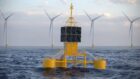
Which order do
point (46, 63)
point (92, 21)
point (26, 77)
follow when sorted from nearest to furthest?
1. point (26, 77)
2. point (46, 63)
3. point (92, 21)

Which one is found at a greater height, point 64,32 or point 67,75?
point 64,32

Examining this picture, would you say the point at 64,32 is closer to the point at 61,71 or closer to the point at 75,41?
the point at 75,41

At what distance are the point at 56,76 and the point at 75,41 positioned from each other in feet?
17.4

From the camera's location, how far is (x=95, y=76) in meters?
33.7

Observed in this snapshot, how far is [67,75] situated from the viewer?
3356 cm

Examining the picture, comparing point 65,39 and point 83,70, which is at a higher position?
point 65,39

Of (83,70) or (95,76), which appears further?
(83,70)

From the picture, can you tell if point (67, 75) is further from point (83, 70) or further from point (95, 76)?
point (83, 70)

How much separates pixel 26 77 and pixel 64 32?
733 centimetres

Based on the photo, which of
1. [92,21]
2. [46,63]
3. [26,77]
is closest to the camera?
[26,77]

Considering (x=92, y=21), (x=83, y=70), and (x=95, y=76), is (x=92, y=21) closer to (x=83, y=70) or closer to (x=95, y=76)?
(x=83, y=70)

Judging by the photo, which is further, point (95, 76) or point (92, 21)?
point (92, 21)

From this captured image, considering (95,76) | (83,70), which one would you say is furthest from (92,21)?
(95,76)

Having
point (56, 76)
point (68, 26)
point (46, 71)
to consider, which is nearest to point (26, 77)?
point (56, 76)
